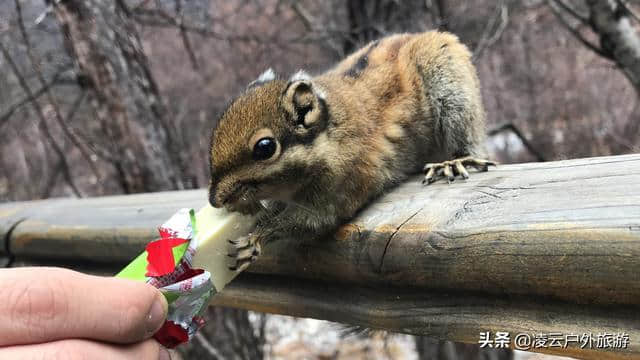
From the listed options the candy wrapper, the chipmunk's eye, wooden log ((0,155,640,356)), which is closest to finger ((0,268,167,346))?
the candy wrapper

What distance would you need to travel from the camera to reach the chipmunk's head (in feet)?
4.61

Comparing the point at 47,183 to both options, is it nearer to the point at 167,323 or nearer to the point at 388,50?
the point at 388,50

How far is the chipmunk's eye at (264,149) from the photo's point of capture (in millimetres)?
1418

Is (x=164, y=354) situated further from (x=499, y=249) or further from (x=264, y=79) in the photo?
(x=264, y=79)

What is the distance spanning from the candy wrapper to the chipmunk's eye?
0.26 meters

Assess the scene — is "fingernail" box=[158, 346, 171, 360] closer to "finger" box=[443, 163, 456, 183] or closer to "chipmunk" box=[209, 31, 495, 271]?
"chipmunk" box=[209, 31, 495, 271]

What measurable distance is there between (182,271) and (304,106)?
61cm

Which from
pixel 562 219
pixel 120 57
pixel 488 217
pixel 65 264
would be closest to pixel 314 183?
pixel 488 217

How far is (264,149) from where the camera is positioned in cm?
142

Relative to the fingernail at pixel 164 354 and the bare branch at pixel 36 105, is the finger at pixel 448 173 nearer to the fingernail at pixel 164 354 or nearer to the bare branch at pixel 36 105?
the fingernail at pixel 164 354

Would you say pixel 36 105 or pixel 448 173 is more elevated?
pixel 36 105

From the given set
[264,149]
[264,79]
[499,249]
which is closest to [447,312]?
[499,249]

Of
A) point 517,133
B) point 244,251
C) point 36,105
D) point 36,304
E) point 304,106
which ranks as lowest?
point 517,133

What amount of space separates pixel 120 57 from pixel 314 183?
71.9 inches
